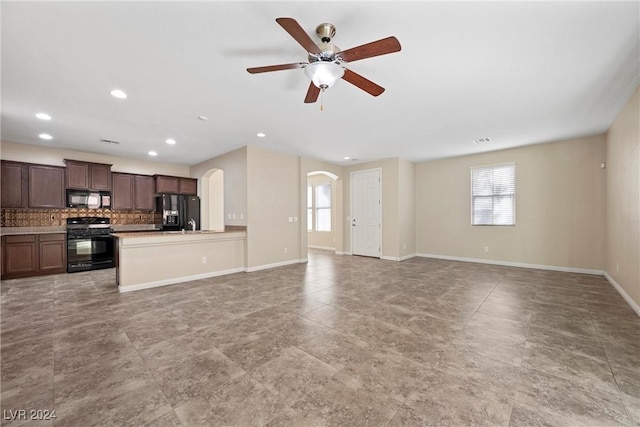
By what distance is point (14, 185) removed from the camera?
16.5 feet

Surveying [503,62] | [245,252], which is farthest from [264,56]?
[245,252]

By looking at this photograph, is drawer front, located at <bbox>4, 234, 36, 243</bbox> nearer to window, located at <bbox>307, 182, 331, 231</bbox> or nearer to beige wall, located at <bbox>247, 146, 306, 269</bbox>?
beige wall, located at <bbox>247, 146, 306, 269</bbox>

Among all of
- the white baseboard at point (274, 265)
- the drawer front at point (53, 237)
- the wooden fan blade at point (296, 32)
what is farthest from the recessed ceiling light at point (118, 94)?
the drawer front at point (53, 237)

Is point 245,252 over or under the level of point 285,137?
under

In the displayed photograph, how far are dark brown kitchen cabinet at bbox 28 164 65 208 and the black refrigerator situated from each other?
184 centimetres

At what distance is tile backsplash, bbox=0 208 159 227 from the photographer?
5.20 m

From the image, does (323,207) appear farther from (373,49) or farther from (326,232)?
(373,49)

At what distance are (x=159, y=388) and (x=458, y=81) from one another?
397 centimetres

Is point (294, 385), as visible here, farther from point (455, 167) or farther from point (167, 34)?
point (455, 167)

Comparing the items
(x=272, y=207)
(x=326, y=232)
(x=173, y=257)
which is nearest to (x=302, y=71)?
(x=272, y=207)

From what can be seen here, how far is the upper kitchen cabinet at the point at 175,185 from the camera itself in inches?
265

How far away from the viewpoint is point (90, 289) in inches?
168

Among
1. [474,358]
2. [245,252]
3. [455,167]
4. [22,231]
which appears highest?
[455,167]

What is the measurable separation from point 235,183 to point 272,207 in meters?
0.98
